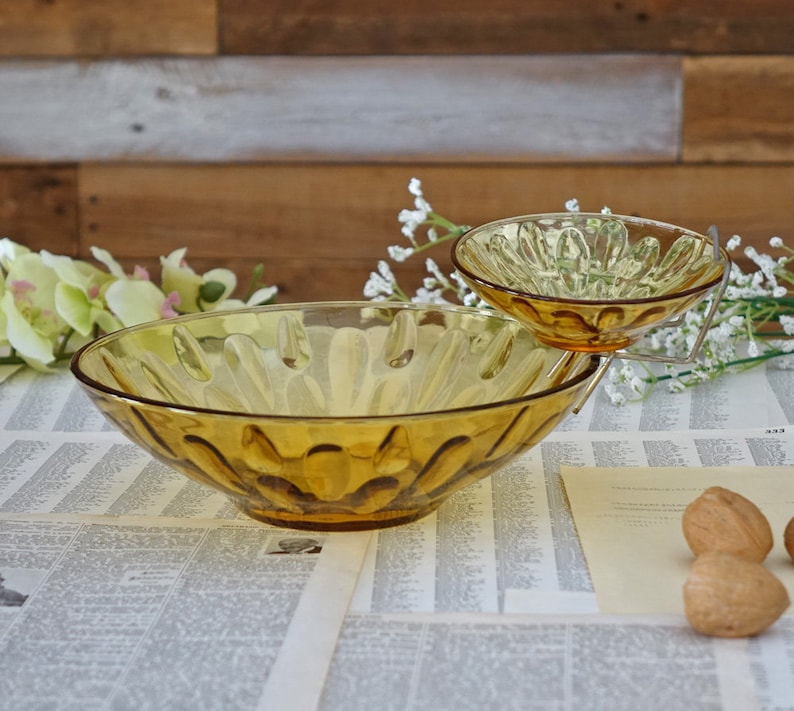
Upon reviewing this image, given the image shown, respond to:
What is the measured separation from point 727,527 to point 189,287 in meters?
0.59

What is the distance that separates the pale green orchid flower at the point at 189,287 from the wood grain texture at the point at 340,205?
79 cm

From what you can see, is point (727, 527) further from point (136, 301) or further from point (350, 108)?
point (350, 108)

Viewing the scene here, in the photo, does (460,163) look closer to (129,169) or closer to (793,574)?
(129,169)

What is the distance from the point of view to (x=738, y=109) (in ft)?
5.52

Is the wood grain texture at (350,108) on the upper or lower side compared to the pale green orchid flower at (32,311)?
lower

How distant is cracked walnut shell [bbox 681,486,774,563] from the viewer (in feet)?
1.70

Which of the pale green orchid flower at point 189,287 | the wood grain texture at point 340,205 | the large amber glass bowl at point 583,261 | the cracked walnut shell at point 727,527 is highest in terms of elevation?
A: the large amber glass bowl at point 583,261

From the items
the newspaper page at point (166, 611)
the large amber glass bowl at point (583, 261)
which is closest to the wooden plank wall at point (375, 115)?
the large amber glass bowl at point (583, 261)

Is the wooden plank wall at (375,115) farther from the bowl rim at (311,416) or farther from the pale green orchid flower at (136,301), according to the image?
the bowl rim at (311,416)

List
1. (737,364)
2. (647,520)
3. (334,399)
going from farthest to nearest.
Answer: (737,364) → (334,399) → (647,520)

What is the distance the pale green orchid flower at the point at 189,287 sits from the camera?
97 centimetres

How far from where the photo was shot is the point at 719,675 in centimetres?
44

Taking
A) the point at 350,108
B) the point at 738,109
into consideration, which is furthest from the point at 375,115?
the point at 738,109

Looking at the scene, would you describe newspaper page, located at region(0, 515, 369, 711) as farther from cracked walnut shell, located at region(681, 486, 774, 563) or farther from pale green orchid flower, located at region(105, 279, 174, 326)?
pale green orchid flower, located at region(105, 279, 174, 326)
